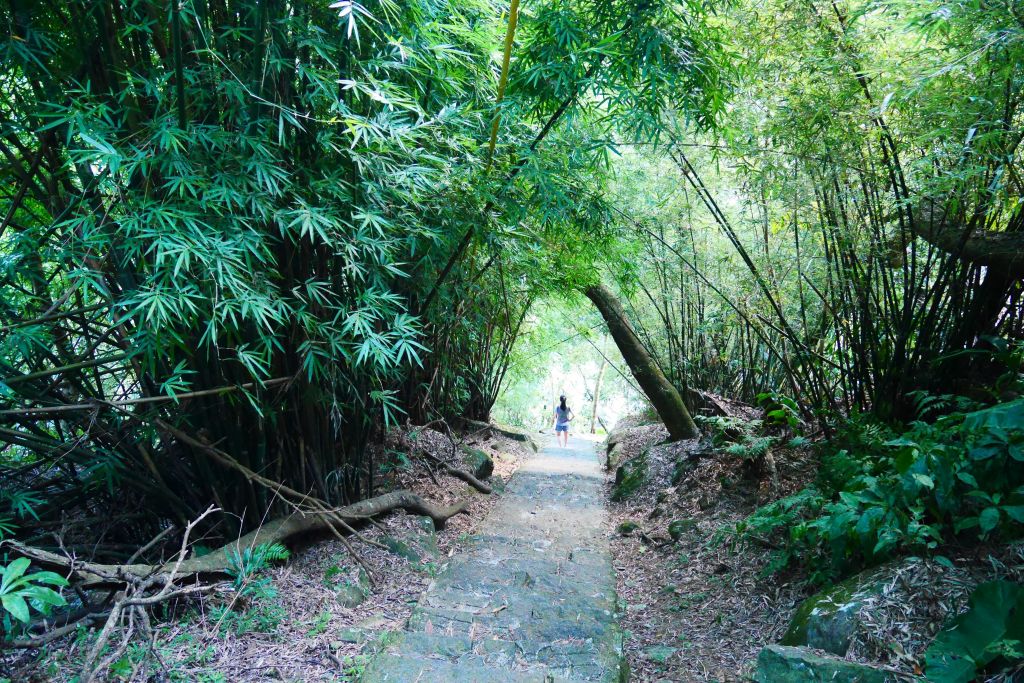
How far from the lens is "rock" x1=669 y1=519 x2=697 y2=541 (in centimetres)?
387

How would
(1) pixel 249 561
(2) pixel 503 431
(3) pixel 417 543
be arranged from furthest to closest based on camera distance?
(2) pixel 503 431 → (3) pixel 417 543 → (1) pixel 249 561

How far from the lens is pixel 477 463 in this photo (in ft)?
18.9

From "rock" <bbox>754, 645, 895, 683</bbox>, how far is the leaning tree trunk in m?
3.87

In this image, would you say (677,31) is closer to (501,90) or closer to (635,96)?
(635,96)

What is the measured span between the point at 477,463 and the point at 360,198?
11.6 feet

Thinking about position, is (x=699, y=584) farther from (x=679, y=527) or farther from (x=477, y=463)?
(x=477, y=463)

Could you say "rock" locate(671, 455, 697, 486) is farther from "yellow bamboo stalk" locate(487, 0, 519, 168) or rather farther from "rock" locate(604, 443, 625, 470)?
"yellow bamboo stalk" locate(487, 0, 519, 168)

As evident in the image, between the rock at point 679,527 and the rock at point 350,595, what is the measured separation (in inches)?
74.8

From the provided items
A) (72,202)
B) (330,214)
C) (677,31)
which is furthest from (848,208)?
(72,202)

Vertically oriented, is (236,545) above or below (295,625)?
above

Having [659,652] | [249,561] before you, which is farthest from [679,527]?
[249,561]

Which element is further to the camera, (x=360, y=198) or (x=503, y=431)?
(x=503, y=431)

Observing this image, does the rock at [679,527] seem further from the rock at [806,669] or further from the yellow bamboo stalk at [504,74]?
the yellow bamboo stalk at [504,74]

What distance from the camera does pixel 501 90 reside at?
305 centimetres
